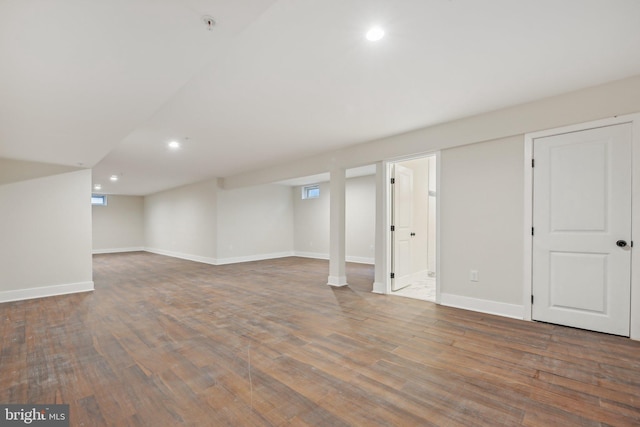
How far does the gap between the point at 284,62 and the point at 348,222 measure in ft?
21.0

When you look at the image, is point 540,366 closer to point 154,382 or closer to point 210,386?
point 210,386

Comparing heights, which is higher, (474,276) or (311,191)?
(311,191)

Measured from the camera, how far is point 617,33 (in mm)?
1936

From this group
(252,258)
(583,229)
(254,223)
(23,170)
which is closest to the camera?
(583,229)

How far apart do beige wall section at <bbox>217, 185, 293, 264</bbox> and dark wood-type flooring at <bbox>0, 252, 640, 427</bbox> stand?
432cm

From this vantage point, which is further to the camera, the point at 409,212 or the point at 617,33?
the point at 409,212

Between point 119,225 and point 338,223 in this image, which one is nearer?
point 338,223

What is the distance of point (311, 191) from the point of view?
943cm

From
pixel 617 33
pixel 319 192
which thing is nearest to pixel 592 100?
pixel 617 33

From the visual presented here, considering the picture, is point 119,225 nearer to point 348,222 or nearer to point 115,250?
point 115,250

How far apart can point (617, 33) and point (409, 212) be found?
3.32 metres

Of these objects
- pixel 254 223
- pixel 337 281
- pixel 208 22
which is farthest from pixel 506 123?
pixel 254 223

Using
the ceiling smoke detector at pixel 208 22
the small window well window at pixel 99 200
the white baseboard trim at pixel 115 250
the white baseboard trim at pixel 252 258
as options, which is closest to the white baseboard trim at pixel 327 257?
the white baseboard trim at pixel 252 258

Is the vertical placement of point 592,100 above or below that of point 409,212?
above
